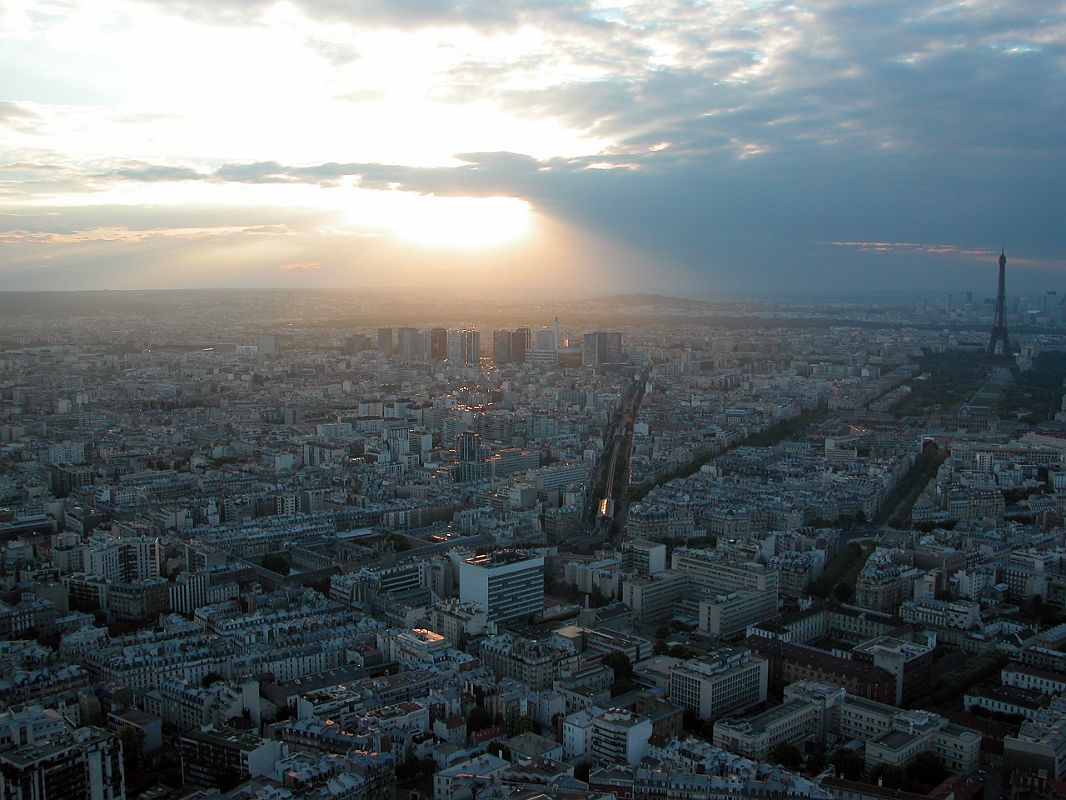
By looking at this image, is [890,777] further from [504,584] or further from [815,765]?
[504,584]

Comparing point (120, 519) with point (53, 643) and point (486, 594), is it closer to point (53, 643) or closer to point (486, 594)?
point (53, 643)

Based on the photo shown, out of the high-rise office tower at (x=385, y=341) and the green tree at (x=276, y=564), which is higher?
the high-rise office tower at (x=385, y=341)

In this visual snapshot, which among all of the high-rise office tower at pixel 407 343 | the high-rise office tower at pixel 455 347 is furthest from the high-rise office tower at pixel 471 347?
the high-rise office tower at pixel 407 343

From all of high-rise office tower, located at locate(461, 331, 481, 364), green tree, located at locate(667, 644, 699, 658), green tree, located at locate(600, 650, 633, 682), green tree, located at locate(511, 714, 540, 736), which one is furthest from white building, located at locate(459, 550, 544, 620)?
high-rise office tower, located at locate(461, 331, 481, 364)

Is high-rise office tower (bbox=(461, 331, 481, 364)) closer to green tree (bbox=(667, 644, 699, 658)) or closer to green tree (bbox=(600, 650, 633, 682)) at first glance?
green tree (bbox=(667, 644, 699, 658))

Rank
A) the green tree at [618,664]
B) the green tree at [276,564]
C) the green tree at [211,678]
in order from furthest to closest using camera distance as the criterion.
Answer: the green tree at [276,564] → the green tree at [618,664] → the green tree at [211,678]

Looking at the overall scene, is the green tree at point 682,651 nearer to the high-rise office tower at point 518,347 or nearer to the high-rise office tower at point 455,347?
the high-rise office tower at point 455,347
